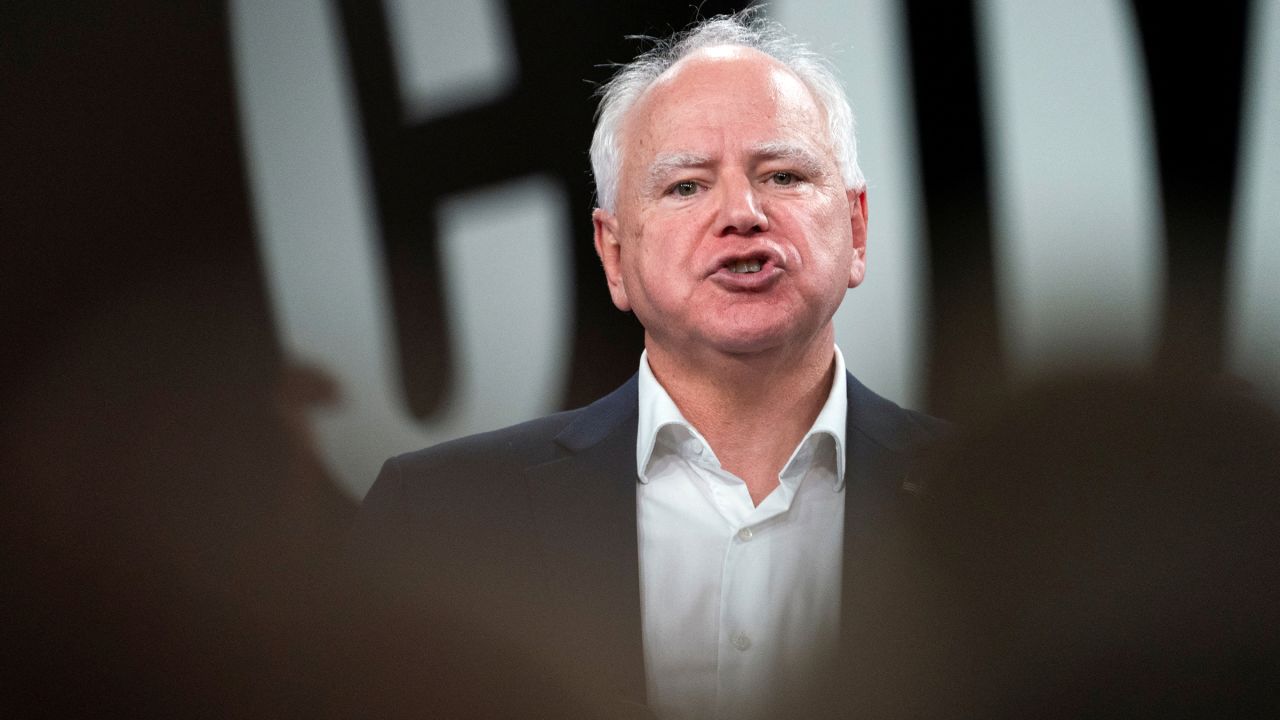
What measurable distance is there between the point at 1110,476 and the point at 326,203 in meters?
1.19

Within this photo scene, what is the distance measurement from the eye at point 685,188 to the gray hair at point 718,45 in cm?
11

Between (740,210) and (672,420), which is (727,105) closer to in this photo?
(740,210)

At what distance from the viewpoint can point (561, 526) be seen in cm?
138

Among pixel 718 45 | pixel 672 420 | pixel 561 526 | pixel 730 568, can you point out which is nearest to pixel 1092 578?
pixel 730 568

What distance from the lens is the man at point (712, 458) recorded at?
4.44ft

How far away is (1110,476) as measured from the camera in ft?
4.93

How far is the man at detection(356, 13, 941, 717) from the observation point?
A: 4.44 ft

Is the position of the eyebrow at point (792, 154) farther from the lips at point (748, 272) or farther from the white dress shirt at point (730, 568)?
the white dress shirt at point (730, 568)

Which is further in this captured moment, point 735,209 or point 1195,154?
point 1195,154

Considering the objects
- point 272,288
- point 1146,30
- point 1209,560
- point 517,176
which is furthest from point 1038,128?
point 272,288

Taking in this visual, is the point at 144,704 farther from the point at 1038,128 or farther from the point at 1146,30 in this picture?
the point at 1146,30

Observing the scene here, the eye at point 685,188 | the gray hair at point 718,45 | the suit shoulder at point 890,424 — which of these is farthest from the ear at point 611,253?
the suit shoulder at point 890,424

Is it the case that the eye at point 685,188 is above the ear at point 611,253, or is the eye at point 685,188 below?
above

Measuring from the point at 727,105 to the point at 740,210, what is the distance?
0.14m
